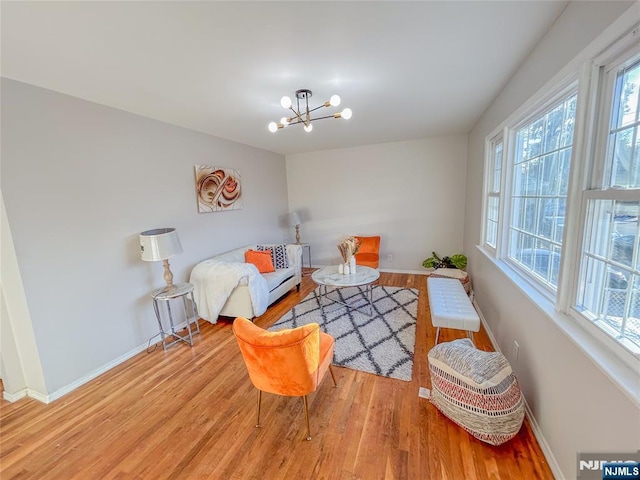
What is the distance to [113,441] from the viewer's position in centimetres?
171

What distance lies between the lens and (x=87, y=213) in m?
2.26

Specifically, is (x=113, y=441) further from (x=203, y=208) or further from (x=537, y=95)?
(x=537, y=95)

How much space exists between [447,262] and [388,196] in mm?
1545

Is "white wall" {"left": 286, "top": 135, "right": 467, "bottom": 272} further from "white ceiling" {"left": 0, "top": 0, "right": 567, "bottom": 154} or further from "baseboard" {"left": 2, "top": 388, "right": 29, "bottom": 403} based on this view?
"baseboard" {"left": 2, "top": 388, "right": 29, "bottom": 403}

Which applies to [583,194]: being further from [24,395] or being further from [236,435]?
[24,395]

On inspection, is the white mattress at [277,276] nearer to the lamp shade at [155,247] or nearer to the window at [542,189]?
the lamp shade at [155,247]

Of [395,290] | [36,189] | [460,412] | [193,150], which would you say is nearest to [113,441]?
[36,189]

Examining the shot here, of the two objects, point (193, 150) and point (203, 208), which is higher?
point (193, 150)

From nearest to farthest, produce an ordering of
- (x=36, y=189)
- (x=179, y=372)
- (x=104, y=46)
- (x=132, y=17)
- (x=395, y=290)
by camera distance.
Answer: (x=132, y=17) < (x=104, y=46) < (x=36, y=189) < (x=179, y=372) < (x=395, y=290)

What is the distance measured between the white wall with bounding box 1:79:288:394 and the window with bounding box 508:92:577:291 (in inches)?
136

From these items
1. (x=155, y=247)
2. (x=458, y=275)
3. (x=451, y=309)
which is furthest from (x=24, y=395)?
(x=458, y=275)

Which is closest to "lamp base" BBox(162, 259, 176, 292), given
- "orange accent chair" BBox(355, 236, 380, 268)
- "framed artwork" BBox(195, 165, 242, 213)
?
"framed artwork" BBox(195, 165, 242, 213)

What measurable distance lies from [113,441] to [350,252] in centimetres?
267

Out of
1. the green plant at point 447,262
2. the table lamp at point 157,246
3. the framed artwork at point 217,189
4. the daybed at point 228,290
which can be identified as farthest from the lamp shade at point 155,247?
the green plant at point 447,262
